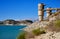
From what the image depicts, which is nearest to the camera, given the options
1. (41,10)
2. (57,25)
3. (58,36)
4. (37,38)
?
(58,36)

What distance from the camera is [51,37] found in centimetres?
1173

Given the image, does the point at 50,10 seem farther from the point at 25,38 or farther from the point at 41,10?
the point at 25,38

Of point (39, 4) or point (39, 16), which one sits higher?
point (39, 4)

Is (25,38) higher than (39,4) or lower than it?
lower

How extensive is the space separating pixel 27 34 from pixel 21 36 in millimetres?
642

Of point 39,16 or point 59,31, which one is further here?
point 39,16

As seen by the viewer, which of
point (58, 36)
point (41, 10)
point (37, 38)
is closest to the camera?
point (58, 36)

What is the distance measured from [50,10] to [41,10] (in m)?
2.77

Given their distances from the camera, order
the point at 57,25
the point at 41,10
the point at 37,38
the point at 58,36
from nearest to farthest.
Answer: the point at 58,36, the point at 37,38, the point at 57,25, the point at 41,10

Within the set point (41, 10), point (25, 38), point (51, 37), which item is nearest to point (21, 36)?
point (25, 38)

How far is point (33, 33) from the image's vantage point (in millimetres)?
14273

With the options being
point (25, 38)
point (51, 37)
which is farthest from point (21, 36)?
point (51, 37)

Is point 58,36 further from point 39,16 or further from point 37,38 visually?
point 39,16

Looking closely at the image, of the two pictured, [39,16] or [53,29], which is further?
[39,16]
